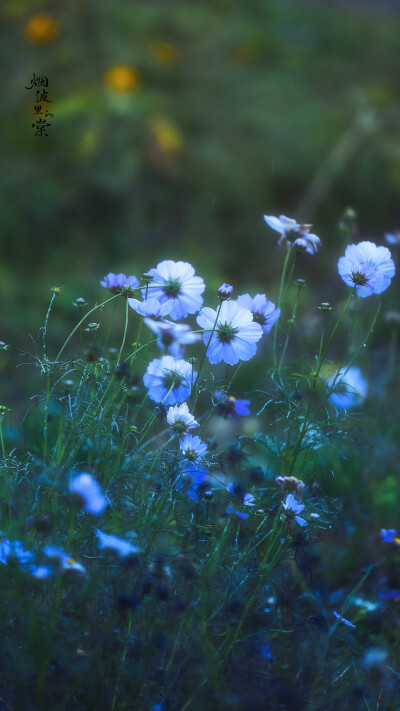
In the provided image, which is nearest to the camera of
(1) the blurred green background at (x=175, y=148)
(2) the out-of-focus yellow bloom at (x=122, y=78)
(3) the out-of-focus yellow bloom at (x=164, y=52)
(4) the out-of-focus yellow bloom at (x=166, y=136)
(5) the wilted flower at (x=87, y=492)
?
(5) the wilted flower at (x=87, y=492)

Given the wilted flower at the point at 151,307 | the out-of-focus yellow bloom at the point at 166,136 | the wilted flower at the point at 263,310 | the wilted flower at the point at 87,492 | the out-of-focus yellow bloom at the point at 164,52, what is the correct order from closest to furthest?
1. the wilted flower at the point at 87,492
2. the wilted flower at the point at 151,307
3. the wilted flower at the point at 263,310
4. the out-of-focus yellow bloom at the point at 166,136
5. the out-of-focus yellow bloom at the point at 164,52

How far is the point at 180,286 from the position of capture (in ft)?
3.32

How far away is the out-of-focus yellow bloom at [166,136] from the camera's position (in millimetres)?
2906

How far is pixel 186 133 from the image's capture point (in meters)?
3.06

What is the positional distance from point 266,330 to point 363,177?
2.28 meters

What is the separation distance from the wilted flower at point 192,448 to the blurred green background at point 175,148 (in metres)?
1.55

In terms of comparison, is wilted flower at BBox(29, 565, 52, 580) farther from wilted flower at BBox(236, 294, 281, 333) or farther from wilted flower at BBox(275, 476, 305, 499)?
wilted flower at BBox(236, 294, 281, 333)

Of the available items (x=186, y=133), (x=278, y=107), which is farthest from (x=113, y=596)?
(x=278, y=107)

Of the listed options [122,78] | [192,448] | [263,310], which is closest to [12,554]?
[192,448]

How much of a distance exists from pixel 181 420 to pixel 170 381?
3.0 inches

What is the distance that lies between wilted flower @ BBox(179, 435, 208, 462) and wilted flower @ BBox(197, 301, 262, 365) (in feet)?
0.40

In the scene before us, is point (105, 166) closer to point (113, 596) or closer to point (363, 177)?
point (363, 177)

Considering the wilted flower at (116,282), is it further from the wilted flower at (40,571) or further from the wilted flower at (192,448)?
the wilted flower at (40,571)

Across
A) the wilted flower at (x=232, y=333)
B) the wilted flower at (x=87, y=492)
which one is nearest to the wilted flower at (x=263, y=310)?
the wilted flower at (x=232, y=333)
